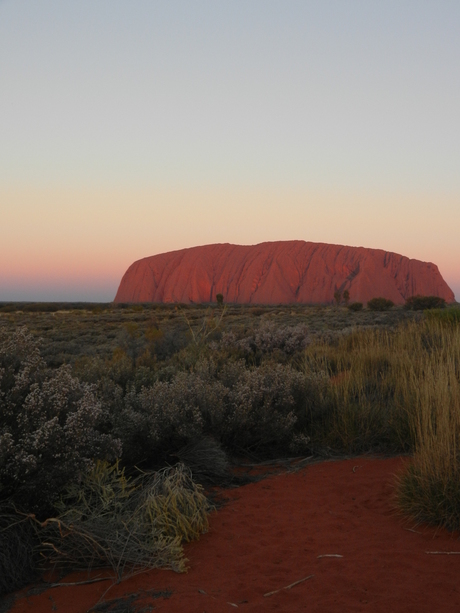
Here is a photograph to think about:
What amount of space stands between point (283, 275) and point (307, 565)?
8738cm

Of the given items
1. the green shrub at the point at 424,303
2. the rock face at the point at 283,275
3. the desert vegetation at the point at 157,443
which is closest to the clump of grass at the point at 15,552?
the desert vegetation at the point at 157,443

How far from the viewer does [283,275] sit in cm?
8988

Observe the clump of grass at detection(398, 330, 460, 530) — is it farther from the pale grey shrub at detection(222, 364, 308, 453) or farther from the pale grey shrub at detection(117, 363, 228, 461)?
the pale grey shrub at detection(117, 363, 228, 461)

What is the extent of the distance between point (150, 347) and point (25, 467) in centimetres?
975

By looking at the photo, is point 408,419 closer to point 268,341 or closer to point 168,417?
point 168,417

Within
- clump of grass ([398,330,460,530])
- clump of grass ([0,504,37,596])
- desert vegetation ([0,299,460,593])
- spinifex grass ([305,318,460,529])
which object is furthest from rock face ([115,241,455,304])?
clump of grass ([0,504,37,596])

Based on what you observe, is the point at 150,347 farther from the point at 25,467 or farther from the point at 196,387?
the point at 25,467

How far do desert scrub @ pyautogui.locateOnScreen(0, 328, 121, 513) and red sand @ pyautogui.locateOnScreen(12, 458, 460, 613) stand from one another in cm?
78

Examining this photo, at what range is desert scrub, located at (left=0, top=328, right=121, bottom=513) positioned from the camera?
361cm

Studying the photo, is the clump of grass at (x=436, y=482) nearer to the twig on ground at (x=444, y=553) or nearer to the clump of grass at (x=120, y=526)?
the twig on ground at (x=444, y=553)

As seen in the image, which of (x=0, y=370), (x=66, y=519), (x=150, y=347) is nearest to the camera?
(x=66, y=519)

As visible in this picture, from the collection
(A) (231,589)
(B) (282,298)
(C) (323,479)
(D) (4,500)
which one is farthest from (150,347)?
(B) (282,298)

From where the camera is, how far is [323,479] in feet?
16.2

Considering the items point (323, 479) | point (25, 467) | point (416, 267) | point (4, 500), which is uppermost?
point (416, 267)
